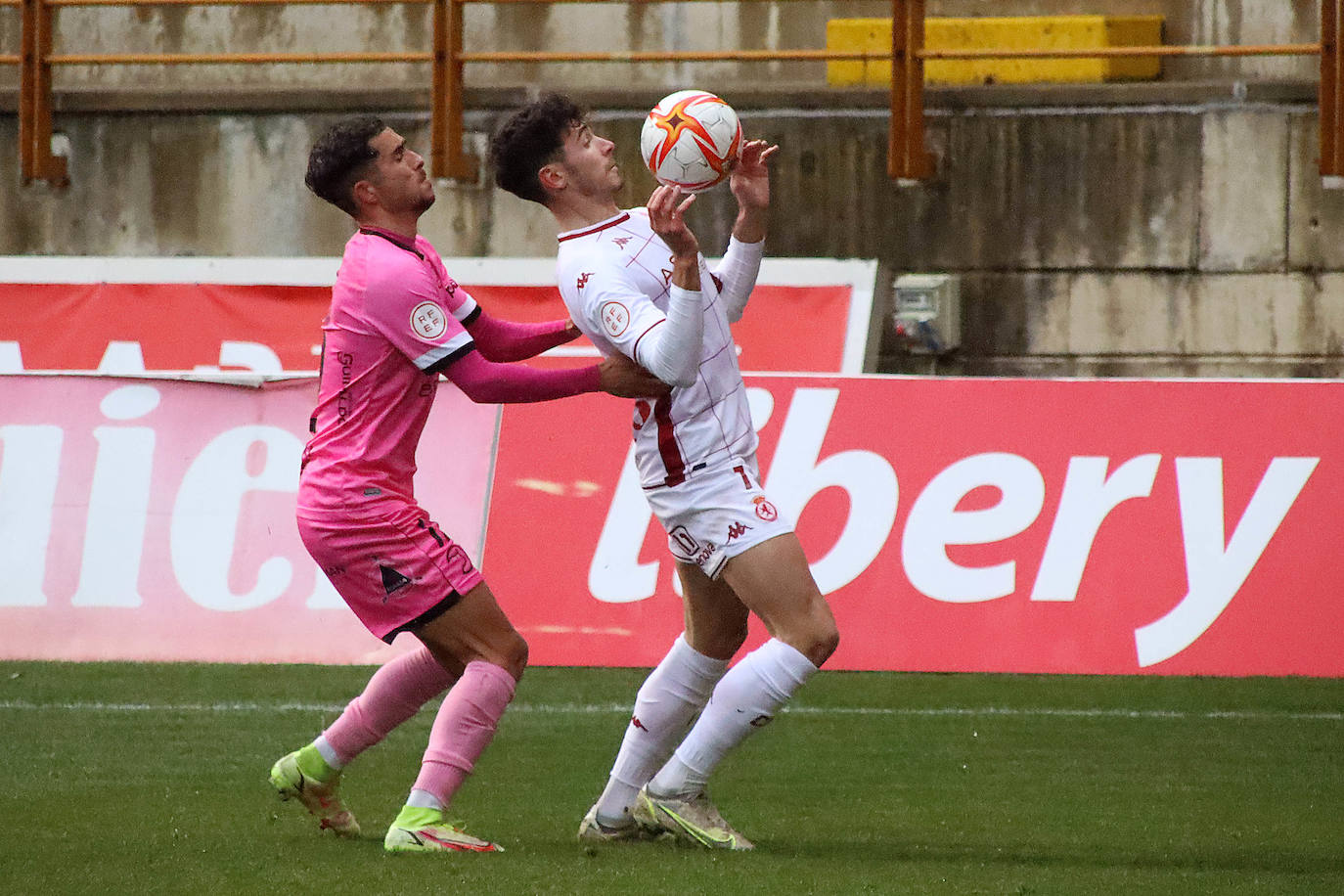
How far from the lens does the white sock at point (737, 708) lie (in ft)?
15.5

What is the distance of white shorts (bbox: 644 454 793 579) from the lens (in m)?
4.71

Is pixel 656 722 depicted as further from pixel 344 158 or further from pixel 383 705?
pixel 344 158

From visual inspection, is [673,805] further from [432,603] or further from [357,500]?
[357,500]

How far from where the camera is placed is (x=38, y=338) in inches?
454

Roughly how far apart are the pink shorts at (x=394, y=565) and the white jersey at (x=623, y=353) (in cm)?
55

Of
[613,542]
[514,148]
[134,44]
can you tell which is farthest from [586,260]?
[134,44]

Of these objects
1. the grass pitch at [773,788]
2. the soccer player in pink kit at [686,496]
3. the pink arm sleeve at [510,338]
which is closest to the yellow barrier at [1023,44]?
the grass pitch at [773,788]

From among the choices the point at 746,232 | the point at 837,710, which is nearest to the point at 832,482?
the point at 837,710

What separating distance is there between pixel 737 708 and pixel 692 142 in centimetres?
142

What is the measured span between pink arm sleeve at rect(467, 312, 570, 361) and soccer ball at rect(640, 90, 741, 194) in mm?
544

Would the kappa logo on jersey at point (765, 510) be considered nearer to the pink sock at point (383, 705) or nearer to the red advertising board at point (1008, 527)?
the pink sock at point (383, 705)

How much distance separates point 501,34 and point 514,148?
322 inches

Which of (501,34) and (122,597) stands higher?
(501,34)

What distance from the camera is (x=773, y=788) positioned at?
19.3 feet
